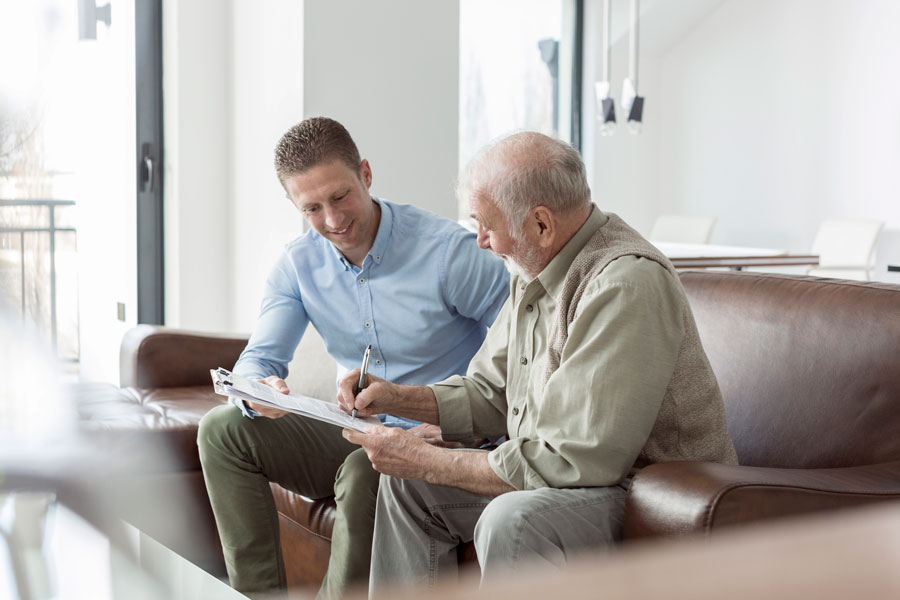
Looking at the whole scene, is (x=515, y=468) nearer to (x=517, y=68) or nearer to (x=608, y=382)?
(x=608, y=382)

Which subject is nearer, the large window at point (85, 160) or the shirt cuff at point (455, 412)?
the shirt cuff at point (455, 412)

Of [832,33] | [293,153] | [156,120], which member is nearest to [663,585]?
[293,153]

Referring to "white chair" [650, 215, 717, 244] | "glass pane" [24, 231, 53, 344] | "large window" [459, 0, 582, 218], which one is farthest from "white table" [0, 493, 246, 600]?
"white chair" [650, 215, 717, 244]

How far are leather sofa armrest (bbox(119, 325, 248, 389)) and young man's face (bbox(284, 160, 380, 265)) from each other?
0.95 metres

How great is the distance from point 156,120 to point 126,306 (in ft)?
2.68

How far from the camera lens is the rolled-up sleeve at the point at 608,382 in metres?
1.31

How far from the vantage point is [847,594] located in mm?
91

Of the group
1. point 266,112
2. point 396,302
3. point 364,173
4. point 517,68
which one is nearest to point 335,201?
point 364,173

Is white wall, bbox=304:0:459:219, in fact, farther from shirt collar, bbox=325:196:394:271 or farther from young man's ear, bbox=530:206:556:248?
young man's ear, bbox=530:206:556:248

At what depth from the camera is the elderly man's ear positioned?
1.49 metres

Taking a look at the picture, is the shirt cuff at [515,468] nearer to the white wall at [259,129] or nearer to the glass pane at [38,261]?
the white wall at [259,129]

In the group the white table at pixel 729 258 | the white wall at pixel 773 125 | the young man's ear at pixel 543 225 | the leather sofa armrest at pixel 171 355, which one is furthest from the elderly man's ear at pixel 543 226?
the white wall at pixel 773 125

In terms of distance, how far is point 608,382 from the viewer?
1.31 m

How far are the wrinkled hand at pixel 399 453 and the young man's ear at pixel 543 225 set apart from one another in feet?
1.21
